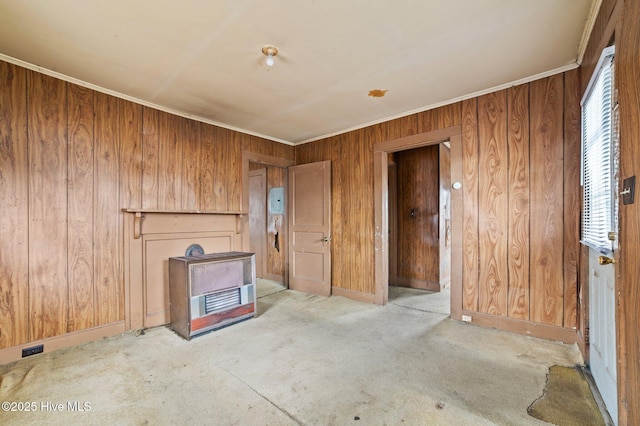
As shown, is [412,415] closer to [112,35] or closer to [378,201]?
[378,201]

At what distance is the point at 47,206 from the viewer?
2.50 meters

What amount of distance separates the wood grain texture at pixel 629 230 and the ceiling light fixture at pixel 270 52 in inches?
79.6

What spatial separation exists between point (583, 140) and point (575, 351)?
181cm

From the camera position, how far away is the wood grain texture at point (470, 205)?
3070 mm

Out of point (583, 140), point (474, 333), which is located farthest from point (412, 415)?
point (583, 140)

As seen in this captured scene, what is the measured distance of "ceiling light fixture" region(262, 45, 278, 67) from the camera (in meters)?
2.18

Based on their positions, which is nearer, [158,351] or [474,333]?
[158,351]

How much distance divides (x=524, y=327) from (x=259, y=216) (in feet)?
15.2

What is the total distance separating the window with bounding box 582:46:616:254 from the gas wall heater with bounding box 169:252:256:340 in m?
3.14

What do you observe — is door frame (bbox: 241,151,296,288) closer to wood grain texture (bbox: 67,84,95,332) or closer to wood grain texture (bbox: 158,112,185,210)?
wood grain texture (bbox: 158,112,185,210)

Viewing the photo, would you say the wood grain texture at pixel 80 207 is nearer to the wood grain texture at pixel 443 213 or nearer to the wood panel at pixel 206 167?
the wood panel at pixel 206 167

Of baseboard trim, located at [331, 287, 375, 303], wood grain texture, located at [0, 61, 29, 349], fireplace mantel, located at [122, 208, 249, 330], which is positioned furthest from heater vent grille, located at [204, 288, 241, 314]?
baseboard trim, located at [331, 287, 375, 303]

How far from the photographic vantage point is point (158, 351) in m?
2.51

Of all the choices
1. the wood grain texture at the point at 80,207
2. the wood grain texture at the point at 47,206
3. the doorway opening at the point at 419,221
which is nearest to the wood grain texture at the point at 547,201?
the doorway opening at the point at 419,221
